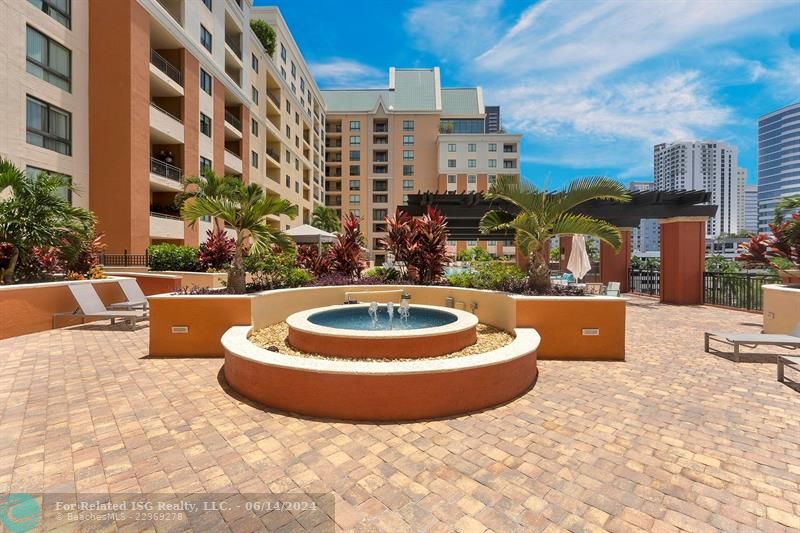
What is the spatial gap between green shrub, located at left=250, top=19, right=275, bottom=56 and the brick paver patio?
34596 mm

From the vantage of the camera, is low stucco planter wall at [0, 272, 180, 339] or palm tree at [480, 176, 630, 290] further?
low stucco planter wall at [0, 272, 180, 339]

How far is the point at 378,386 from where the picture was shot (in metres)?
4.35

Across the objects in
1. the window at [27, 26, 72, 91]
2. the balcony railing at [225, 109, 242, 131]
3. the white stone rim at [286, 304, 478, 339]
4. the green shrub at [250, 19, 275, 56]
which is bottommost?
the white stone rim at [286, 304, 478, 339]

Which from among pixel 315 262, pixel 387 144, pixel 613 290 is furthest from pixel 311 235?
pixel 387 144

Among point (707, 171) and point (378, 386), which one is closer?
point (378, 386)

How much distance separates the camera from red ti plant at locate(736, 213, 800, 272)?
33.7ft

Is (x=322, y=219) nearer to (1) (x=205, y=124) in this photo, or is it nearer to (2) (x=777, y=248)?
(1) (x=205, y=124)

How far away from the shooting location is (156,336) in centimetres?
720

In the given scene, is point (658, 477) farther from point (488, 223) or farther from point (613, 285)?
point (613, 285)

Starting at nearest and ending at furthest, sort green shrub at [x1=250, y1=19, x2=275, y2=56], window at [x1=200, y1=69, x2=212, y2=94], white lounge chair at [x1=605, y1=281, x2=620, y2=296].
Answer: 1. white lounge chair at [x1=605, y1=281, x2=620, y2=296]
2. window at [x1=200, y1=69, x2=212, y2=94]
3. green shrub at [x1=250, y1=19, x2=275, y2=56]

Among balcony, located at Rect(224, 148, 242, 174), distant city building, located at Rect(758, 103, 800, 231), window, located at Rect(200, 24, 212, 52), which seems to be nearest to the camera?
window, located at Rect(200, 24, 212, 52)

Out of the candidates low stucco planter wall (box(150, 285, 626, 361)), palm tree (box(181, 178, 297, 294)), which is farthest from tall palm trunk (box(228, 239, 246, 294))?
low stucco planter wall (box(150, 285, 626, 361))

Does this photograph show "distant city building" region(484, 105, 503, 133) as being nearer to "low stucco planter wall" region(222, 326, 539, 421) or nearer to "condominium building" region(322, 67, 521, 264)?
"condominium building" region(322, 67, 521, 264)

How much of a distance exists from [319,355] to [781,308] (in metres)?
11.4
